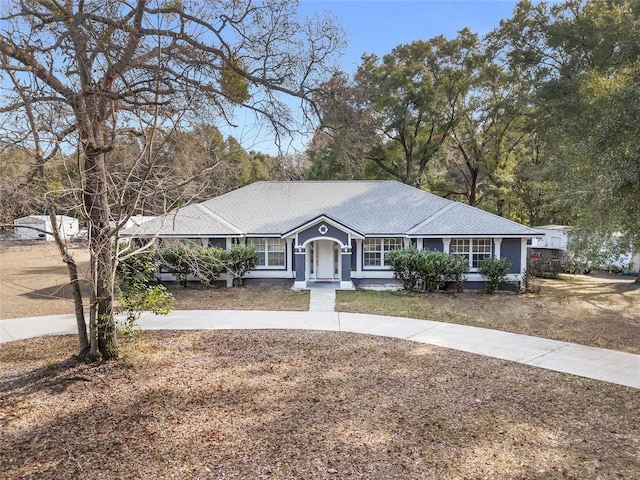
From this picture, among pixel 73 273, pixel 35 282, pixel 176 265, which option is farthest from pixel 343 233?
pixel 35 282

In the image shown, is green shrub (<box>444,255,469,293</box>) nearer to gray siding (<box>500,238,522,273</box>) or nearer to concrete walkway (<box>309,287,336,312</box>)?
gray siding (<box>500,238,522,273</box>)

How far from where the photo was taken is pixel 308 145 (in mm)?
8000

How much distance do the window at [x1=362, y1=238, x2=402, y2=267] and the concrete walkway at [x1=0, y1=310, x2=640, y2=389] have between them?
578 cm

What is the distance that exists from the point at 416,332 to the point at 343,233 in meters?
7.08

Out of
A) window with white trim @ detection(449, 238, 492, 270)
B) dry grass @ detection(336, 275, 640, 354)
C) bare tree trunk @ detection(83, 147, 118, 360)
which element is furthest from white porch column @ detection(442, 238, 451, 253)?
bare tree trunk @ detection(83, 147, 118, 360)

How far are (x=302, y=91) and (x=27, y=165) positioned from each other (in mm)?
4657

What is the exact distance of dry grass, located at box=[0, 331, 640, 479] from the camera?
479cm

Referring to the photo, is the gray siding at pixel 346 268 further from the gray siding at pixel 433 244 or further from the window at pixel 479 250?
the window at pixel 479 250

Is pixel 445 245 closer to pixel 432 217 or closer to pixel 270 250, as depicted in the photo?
pixel 432 217

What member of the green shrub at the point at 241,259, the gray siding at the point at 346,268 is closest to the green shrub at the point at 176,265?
the green shrub at the point at 241,259

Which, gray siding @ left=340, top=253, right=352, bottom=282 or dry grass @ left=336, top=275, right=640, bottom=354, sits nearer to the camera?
dry grass @ left=336, top=275, right=640, bottom=354

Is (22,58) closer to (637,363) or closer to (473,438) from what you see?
(473,438)

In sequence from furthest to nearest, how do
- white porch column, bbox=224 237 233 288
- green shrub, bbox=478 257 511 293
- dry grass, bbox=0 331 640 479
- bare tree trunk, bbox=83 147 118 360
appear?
white porch column, bbox=224 237 233 288 → green shrub, bbox=478 257 511 293 → bare tree trunk, bbox=83 147 118 360 → dry grass, bbox=0 331 640 479

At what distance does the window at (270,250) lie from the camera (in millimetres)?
18031
